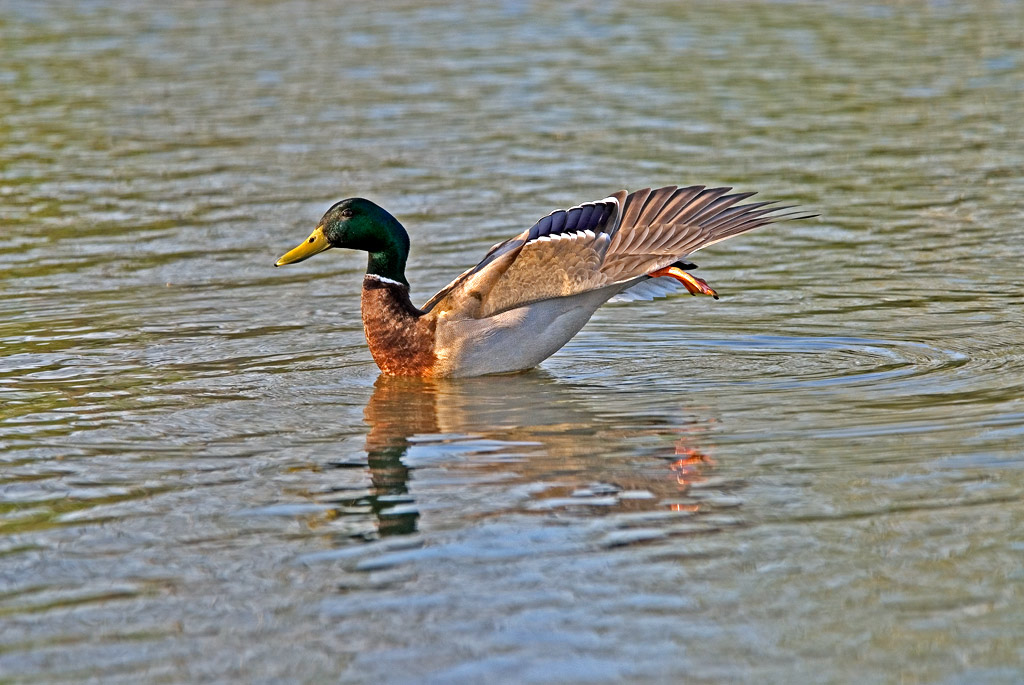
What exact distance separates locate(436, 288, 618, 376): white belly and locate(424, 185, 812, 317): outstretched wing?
8cm

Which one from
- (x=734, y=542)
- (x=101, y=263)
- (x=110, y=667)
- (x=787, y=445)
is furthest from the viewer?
(x=101, y=263)

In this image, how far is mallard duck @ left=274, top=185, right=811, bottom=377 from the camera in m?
9.30

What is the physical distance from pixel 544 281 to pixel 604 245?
1.34 feet

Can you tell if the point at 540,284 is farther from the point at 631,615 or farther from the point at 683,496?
the point at 631,615

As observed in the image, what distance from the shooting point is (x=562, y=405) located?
8820mm

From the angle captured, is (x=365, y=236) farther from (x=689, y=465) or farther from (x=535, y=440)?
(x=689, y=465)

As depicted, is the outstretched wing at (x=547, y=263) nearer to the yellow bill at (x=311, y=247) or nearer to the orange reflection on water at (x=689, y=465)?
the yellow bill at (x=311, y=247)

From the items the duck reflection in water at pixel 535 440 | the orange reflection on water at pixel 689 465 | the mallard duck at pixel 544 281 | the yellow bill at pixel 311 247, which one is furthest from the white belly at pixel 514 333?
the orange reflection on water at pixel 689 465

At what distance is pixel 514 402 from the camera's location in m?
9.01

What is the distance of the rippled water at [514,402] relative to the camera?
220 inches

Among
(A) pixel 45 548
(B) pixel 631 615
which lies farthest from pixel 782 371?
(A) pixel 45 548

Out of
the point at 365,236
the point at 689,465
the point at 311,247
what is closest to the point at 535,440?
the point at 689,465

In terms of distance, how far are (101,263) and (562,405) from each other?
205 inches

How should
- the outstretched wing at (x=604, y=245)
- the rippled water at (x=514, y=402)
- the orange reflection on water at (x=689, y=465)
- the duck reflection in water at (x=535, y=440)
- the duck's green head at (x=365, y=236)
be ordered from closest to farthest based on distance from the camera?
the rippled water at (x=514, y=402)
the duck reflection in water at (x=535, y=440)
the orange reflection on water at (x=689, y=465)
the outstretched wing at (x=604, y=245)
the duck's green head at (x=365, y=236)
